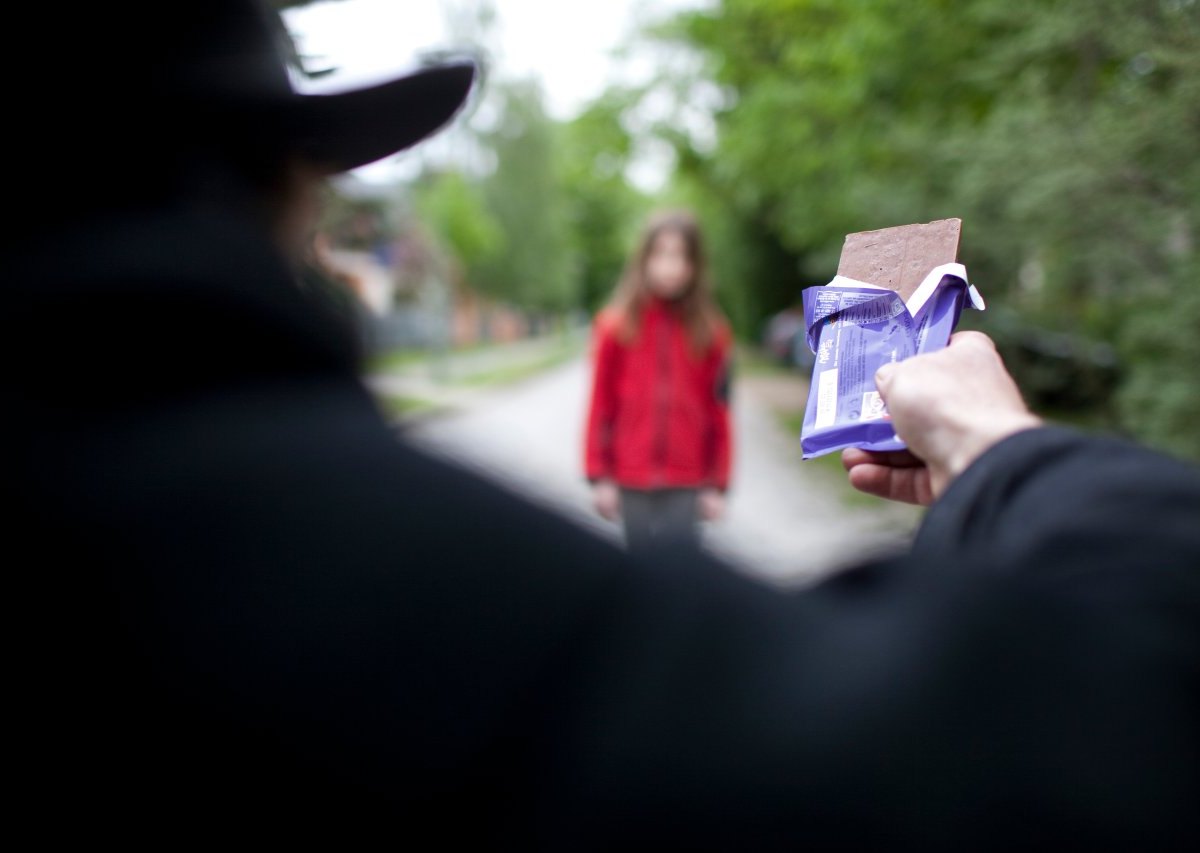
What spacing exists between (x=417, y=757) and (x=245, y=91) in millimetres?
503

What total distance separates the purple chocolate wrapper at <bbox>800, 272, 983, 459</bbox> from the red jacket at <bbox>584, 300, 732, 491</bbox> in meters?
2.60

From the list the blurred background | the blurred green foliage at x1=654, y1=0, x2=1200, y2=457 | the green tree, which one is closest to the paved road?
the blurred background

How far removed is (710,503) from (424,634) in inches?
128

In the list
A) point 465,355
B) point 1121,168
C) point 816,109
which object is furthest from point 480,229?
point 1121,168

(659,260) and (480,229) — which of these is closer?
(659,260)

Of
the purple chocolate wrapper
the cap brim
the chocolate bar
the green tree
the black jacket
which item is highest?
the green tree

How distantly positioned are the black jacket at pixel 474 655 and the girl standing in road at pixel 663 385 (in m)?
2.93

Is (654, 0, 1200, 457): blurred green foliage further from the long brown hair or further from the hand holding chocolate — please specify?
the long brown hair

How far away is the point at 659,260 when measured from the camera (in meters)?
3.48

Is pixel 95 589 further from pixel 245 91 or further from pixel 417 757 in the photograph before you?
pixel 245 91

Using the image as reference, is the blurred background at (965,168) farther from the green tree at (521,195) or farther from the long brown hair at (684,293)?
the green tree at (521,195)

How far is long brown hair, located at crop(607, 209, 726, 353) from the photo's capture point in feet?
11.5

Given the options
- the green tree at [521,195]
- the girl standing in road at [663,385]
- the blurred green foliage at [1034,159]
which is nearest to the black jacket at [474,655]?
the blurred green foliage at [1034,159]

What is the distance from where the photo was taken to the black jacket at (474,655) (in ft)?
1.58
